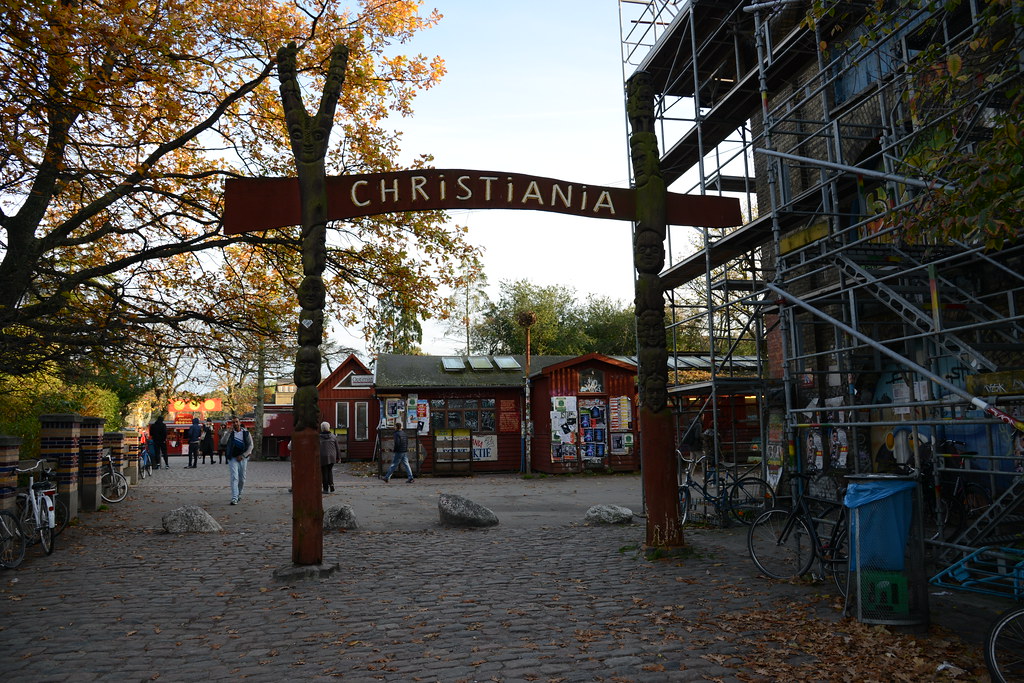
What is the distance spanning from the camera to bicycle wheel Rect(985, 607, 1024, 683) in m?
4.58

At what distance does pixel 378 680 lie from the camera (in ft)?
16.9

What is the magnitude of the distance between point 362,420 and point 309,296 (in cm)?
2792

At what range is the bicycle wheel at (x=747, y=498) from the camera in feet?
37.9

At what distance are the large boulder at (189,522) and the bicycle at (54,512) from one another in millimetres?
1512

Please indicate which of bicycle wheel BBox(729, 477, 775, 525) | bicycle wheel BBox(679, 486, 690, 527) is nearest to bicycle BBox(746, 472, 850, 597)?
bicycle wheel BBox(729, 477, 775, 525)

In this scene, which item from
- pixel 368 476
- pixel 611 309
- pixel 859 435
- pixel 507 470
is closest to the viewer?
pixel 859 435

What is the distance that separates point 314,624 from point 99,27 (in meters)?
7.77

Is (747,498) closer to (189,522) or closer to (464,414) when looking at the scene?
(189,522)

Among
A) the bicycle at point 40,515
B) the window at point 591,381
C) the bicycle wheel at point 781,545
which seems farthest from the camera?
the window at point 591,381

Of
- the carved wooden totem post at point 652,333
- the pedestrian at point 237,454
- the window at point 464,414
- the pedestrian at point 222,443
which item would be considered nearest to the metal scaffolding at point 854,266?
the carved wooden totem post at point 652,333

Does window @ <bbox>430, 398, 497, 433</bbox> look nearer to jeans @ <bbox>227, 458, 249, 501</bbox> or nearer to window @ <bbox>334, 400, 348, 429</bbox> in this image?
window @ <bbox>334, 400, 348, 429</bbox>

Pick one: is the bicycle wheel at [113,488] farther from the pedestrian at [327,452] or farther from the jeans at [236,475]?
the pedestrian at [327,452]

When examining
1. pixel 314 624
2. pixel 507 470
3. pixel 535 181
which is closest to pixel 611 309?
pixel 507 470

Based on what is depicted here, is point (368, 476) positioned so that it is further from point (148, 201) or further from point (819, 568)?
point (819, 568)
